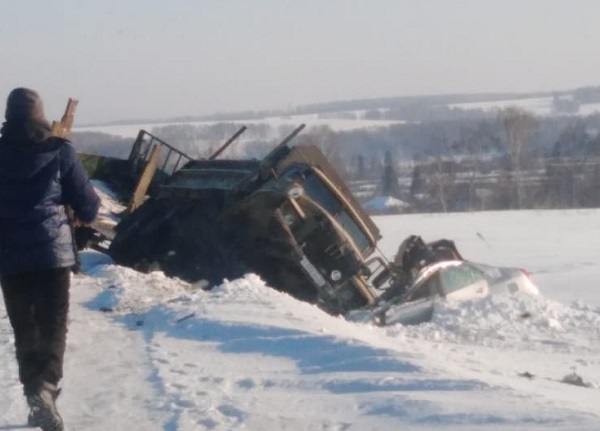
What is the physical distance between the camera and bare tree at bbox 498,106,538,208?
74.8m

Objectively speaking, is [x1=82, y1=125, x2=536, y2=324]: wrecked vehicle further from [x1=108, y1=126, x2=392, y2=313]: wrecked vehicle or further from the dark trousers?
the dark trousers

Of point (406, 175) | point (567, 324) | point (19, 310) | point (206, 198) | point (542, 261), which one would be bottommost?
point (406, 175)

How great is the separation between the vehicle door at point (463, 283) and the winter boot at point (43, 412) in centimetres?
934

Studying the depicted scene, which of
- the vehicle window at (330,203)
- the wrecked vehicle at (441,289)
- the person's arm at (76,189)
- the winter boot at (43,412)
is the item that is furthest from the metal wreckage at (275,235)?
the winter boot at (43,412)

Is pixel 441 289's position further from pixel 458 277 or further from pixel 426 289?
pixel 458 277

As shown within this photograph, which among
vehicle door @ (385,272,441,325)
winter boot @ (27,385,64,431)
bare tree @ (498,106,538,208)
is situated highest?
winter boot @ (27,385,64,431)

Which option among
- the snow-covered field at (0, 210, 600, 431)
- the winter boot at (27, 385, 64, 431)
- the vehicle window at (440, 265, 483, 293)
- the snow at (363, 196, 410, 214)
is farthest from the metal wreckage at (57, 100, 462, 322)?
the snow at (363, 196, 410, 214)

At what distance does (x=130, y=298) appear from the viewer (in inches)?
487

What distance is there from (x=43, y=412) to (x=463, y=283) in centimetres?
1002

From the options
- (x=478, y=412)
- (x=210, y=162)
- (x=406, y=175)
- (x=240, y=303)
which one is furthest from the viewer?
(x=406, y=175)

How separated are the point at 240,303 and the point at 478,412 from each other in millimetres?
5427

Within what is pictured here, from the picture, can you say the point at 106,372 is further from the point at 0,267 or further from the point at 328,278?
the point at 328,278

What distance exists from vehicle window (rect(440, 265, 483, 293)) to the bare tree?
190 feet

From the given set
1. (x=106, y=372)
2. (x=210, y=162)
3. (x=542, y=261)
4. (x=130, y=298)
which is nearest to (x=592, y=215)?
(x=542, y=261)
